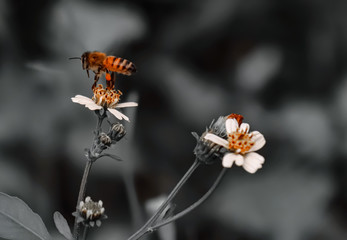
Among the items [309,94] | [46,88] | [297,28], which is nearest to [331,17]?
[297,28]

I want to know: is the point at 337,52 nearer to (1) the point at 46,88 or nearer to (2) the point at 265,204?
(2) the point at 265,204

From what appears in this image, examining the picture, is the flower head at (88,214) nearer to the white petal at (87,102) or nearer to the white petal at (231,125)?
the white petal at (87,102)

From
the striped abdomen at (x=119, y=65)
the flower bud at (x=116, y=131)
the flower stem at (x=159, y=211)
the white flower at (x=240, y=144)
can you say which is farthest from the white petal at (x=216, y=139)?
the striped abdomen at (x=119, y=65)

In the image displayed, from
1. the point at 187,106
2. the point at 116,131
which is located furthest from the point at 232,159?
the point at 187,106

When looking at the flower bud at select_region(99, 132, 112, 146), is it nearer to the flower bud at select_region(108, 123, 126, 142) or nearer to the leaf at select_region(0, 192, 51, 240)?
the flower bud at select_region(108, 123, 126, 142)

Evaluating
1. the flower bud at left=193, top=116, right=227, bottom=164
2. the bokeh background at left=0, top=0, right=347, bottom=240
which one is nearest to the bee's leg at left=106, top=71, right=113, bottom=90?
the flower bud at left=193, top=116, right=227, bottom=164

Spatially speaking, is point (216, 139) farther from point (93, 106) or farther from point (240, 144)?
point (93, 106)

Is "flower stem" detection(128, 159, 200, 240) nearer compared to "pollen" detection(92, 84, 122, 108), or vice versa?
"flower stem" detection(128, 159, 200, 240)
